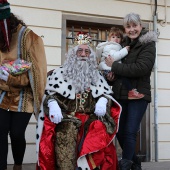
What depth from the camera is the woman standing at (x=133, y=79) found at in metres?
3.61

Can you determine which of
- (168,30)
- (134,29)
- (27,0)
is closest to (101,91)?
(134,29)

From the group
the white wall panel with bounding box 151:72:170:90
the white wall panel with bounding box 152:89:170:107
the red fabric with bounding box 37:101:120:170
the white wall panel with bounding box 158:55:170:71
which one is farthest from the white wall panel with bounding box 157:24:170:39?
the red fabric with bounding box 37:101:120:170

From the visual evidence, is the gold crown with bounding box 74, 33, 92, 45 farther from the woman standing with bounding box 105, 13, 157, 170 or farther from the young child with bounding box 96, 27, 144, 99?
the woman standing with bounding box 105, 13, 157, 170

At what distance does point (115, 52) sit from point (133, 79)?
35 centimetres

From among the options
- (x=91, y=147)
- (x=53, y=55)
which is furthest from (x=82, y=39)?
(x=53, y=55)

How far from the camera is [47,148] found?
3.44 m

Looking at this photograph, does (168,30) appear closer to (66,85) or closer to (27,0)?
(27,0)

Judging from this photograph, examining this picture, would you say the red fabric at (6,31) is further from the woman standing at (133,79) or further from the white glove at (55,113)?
the woman standing at (133,79)

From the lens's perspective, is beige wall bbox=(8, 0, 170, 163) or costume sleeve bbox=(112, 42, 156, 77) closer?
costume sleeve bbox=(112, 42, 156, 77)

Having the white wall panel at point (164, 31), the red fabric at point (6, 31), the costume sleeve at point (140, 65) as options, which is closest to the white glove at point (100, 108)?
the costume sleeve at point (140, 65)

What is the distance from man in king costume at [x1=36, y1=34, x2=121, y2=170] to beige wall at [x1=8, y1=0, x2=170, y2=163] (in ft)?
4.94

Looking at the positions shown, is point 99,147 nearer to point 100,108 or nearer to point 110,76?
point 100,108

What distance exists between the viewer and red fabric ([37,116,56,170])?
341 cm

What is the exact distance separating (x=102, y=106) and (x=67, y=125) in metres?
0.41
